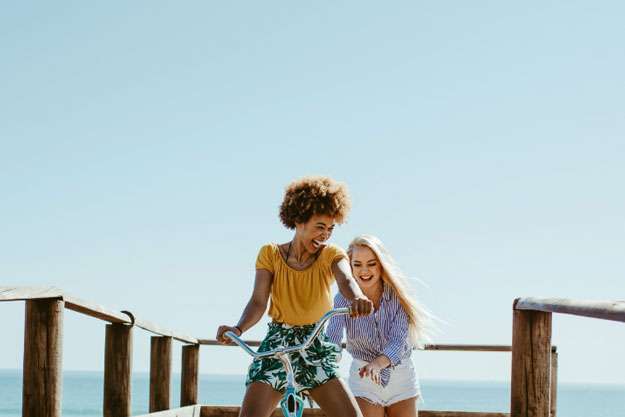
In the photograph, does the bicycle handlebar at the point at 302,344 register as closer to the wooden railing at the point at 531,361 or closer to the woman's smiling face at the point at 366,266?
the wooden railing at the point at 531,361

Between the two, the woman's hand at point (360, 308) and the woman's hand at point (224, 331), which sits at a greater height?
the woman's hand at point (360, 308)

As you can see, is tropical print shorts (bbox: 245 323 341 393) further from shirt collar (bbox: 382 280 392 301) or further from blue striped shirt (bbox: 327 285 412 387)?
shirt collar (bbox: 382 280 392 301)

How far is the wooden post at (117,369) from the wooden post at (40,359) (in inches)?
60.6

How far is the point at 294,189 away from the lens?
380cm

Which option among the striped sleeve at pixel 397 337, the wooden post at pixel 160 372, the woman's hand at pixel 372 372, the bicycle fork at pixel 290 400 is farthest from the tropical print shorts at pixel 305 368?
the wooden post at pixel 160 372

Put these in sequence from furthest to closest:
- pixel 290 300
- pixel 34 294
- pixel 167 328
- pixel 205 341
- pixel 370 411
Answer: pixel 205 341, pixel 167 328, pixel 370 411, pixel 290 300, pixel 34 294

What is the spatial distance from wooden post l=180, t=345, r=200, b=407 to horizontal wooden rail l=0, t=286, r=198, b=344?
146 cm

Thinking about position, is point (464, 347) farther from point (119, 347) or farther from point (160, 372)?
point (119, 347)

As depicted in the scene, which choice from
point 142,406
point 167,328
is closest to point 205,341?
point 167,328

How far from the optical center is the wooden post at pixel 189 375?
25.7ft

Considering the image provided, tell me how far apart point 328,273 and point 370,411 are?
55.0 inches

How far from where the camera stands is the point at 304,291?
12.3 ft

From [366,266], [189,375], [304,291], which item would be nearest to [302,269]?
[304,291]

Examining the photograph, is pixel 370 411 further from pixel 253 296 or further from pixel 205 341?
pixel 205 341
